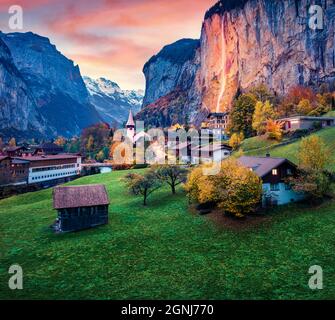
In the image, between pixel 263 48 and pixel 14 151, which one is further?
pixel 263 48

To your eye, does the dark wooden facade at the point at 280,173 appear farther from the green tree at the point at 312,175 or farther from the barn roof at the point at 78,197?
the barn roof at the point at 78,197

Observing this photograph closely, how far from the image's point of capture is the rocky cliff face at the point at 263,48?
392 ft

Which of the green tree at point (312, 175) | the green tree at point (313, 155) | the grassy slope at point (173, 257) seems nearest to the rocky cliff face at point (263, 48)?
the green tree at point (313, 155)

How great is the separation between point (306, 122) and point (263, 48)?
7054cm

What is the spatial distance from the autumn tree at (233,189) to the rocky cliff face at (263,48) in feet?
322

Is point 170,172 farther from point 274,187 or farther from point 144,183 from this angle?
point 274,187

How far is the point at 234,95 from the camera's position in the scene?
A: 15125 cm

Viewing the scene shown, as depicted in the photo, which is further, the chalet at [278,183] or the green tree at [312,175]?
the chalet at [278,183]

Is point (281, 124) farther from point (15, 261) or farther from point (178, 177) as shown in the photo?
point (15, 261)

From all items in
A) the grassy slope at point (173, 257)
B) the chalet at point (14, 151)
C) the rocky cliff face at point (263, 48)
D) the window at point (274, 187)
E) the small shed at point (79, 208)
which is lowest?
the grassy slope at point (173, 257)

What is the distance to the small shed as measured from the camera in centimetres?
3950

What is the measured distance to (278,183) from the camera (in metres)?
41.0

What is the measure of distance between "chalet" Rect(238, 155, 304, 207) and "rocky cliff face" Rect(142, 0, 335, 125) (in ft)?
304

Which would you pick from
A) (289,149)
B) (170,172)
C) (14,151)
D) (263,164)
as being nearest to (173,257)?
(263,164)
